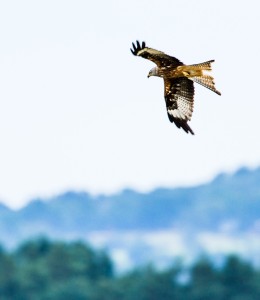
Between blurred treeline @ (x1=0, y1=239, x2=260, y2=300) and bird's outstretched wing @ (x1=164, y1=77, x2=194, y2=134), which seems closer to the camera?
bird's outstretched wing @ (x1=164, y1=77, x2=194, y2=134)

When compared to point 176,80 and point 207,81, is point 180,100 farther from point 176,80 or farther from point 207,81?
point 207,81

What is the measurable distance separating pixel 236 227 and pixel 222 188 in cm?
485

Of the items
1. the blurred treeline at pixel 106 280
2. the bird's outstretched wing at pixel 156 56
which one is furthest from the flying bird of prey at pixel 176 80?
the blurred treeline at pixel 106 280

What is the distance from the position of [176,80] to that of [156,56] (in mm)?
282

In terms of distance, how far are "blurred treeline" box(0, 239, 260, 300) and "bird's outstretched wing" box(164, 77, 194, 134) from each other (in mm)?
54374

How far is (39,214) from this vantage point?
624 ft

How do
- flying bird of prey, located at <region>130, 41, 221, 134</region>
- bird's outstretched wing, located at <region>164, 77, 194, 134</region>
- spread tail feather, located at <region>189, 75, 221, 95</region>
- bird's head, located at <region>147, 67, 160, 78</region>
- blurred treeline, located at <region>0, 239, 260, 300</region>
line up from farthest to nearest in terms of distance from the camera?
blurred treeline, located at <region>0, 239, 260, 300</region> < bird's outstretched wing, located at <region>164, 77, 194, 134</region> < bird's head, located at <region>147, 67, 160, 78</region> < flying bird of prey, located at <region>130, 41, 221, 134</region> < spread tail feather, located at <region>189, 75, 221, 95</region>

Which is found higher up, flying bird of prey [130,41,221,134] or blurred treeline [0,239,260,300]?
blurred treeline [0,239,260,300]

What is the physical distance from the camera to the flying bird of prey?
35.7 ft

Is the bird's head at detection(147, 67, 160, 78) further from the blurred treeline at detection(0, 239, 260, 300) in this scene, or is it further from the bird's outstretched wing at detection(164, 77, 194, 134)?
the blurred treeline at detection(0, 239, 260, 300)

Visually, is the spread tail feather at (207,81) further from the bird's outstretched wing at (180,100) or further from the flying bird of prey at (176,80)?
the bird's outstretched wing at (180,100)

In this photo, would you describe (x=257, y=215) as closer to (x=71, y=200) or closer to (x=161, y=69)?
(x=71, y=200)

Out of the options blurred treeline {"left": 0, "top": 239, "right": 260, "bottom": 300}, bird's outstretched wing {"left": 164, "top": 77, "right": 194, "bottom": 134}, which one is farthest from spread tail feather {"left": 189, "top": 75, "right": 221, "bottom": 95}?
blurred treeline {"left": 0, "top": 239, "right": 260, "bottom": 300}

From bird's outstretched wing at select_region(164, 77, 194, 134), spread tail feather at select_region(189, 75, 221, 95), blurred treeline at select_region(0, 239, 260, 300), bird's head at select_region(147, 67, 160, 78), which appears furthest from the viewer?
blurred treeline at select_region(0, 239, 260, 300)
